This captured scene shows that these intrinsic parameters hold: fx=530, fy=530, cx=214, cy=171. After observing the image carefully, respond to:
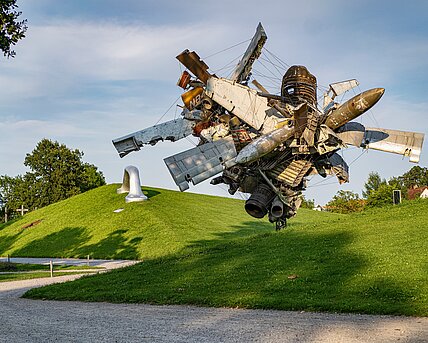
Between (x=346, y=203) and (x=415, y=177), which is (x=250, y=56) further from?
(x=415, y=177)

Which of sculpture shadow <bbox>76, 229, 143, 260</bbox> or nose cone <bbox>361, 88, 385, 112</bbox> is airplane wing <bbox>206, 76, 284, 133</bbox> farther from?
sculpture shadow <bbox>76, 229, 143, 260</bbox>

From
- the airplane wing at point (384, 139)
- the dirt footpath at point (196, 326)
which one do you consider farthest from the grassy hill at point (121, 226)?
the dirt footpath at point (196, 326)

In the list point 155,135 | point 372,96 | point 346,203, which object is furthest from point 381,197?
point 372,96

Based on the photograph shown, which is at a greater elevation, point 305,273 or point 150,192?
point 150,192

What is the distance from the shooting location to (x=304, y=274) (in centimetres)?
1984

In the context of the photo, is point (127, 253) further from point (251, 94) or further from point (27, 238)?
point (251, 94)

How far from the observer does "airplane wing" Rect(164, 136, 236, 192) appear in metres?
18.1

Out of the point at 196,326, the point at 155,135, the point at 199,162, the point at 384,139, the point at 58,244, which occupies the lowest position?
the point at 196,326

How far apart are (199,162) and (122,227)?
3795cm

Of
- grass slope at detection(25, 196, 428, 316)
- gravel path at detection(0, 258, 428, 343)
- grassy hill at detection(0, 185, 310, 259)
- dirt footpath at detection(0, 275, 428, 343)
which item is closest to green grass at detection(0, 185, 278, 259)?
grassy hill at detection(0, 185, 310, 259)

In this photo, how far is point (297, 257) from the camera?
22.6 m

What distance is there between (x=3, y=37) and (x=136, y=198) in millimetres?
40680

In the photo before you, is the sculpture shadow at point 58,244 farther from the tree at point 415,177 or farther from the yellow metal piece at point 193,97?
the tree at point 415,177

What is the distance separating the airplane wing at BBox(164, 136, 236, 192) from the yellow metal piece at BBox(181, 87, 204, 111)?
91.4 inches
